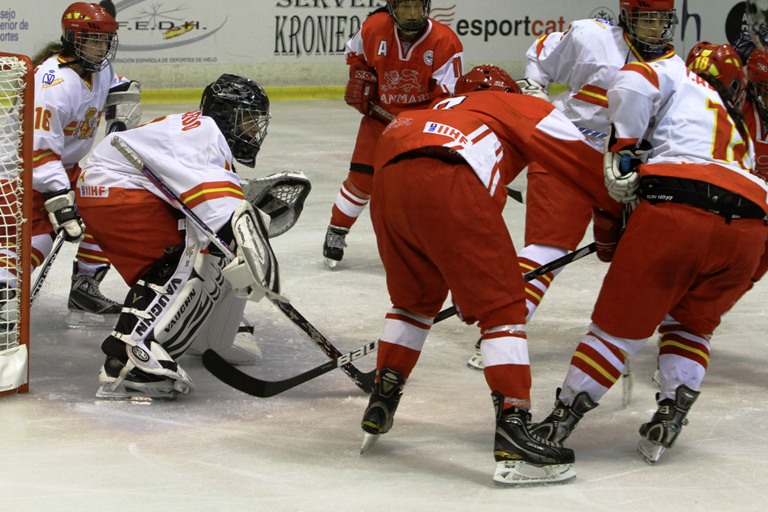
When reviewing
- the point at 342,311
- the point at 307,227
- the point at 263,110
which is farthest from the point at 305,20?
the point at 263,110

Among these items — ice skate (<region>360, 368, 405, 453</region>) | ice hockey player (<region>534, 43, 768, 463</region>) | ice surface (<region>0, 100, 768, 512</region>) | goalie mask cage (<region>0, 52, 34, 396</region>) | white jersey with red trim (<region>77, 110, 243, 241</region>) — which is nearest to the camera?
ice surface (<region>0, 100, 768, 512</region>)

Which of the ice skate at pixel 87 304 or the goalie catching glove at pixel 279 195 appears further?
the ice skate at pixel 87 304

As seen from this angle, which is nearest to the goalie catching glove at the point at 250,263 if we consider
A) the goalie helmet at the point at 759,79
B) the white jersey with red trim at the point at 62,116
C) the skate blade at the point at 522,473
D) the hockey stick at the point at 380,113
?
the skate blade at the point at 522,473

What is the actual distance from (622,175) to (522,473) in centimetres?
72

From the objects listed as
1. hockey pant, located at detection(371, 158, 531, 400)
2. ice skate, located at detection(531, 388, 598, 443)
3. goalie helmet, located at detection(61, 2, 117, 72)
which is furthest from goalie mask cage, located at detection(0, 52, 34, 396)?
ice skate, located at detection(531, 388, 598, 443)

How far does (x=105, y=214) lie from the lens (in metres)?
3.30

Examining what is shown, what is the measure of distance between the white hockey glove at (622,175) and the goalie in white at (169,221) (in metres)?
0.89

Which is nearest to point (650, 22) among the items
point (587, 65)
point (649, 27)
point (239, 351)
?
point (649, 27)

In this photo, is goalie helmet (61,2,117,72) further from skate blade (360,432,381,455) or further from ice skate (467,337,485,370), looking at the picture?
skate blade (360,432,381,455)

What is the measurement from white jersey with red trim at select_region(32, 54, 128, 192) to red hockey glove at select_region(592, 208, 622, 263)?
5.38 feet

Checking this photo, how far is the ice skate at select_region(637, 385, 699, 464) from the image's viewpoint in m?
2.83

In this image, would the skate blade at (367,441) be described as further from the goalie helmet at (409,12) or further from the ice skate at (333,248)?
the goalie helmet at (409,12)

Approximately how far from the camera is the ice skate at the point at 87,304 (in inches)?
159

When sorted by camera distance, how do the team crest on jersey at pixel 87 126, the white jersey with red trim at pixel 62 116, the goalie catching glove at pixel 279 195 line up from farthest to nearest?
the team crest on jersey at pixel 87 126 < the white jersey with red trim at pixel 62 116 < the goalie catching glove at pixel 279 195
